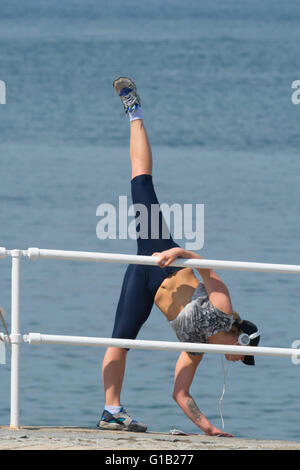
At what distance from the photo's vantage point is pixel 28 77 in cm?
6525

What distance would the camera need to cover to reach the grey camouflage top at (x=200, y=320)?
7.65m

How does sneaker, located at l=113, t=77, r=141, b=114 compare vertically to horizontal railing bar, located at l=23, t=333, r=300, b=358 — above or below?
above

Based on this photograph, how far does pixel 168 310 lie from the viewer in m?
7.80

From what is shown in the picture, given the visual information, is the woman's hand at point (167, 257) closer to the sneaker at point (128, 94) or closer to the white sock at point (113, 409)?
the white sock at point (113, 409)

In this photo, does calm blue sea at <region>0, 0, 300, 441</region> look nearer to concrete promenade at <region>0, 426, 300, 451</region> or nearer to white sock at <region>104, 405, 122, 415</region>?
white sock at <region>104, 405, 122, 415</region>

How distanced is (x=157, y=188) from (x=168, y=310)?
23590mm

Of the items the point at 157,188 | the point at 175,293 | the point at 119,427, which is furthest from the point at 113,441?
the point at 157,188

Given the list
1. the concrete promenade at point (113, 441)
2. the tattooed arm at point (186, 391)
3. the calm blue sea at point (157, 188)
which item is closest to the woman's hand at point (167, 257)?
the tattooed arm at point (186, 391)

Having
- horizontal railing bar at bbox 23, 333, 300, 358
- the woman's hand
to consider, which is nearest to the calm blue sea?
horizontal railing bar at bbox 23, 333, 300, 358

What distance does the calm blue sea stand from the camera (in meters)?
15.6

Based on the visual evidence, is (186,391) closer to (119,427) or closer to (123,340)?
(119,427)

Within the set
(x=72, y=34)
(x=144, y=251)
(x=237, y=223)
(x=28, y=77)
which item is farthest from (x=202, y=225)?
(x=72, y=34)

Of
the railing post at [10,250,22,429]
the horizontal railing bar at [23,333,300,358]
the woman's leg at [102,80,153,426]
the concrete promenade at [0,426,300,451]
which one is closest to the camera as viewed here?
the concrete promenade at [0,426,300,451]

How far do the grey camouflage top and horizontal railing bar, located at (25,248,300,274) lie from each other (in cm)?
37
